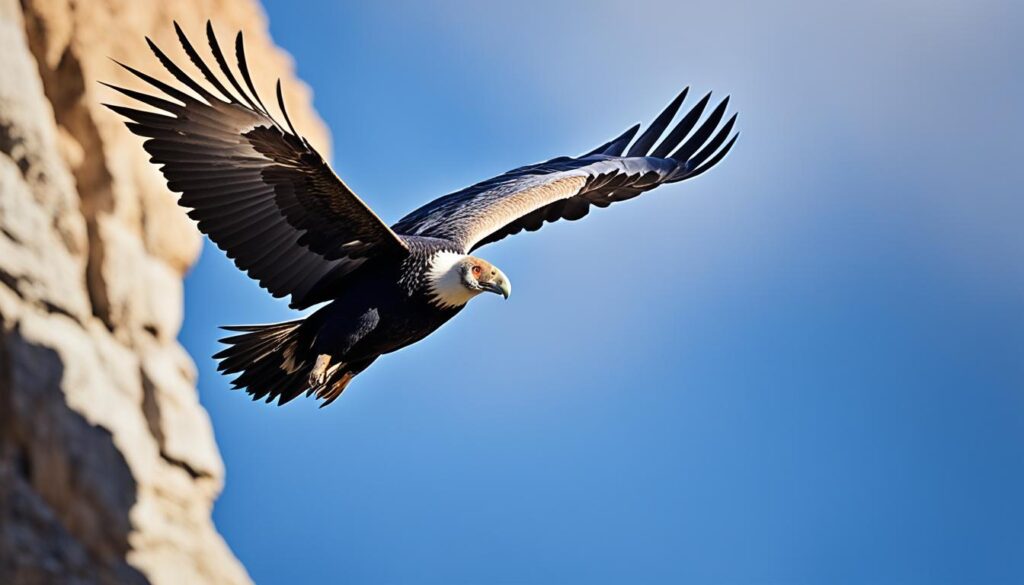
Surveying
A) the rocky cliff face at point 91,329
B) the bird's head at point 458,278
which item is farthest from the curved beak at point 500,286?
the rocky cliff face at point 91,329

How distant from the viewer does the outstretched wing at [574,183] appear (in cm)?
882

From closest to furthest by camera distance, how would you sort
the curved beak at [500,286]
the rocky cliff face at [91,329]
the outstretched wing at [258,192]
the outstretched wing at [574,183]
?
the outstretched wing at [258,192] → the curved beak at [500,286] → the outstretched wing at [574,183] → the rocky cliff face at [91,329]

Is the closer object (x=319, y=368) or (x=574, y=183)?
(x=319, y=368)

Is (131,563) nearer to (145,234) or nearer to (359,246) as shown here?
(145,234)

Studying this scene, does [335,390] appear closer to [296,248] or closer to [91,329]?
[296,248]

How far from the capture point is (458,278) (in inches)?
305

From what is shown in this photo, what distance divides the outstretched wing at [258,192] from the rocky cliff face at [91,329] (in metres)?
8.50

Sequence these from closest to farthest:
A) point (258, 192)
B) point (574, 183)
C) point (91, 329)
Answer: point (258, 192), point (574, 183), point (91, 329)

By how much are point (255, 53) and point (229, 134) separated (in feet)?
50.9

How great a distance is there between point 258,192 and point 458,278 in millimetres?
1007

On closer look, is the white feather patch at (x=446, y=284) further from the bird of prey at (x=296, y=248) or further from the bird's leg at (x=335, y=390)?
the bird's leg at (x=335, y=390)

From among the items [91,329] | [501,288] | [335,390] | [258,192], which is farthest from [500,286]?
[91,329]

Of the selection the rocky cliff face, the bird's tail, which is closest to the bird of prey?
the bird's tail

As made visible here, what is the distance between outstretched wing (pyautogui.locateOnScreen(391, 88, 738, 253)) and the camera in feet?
28.9
